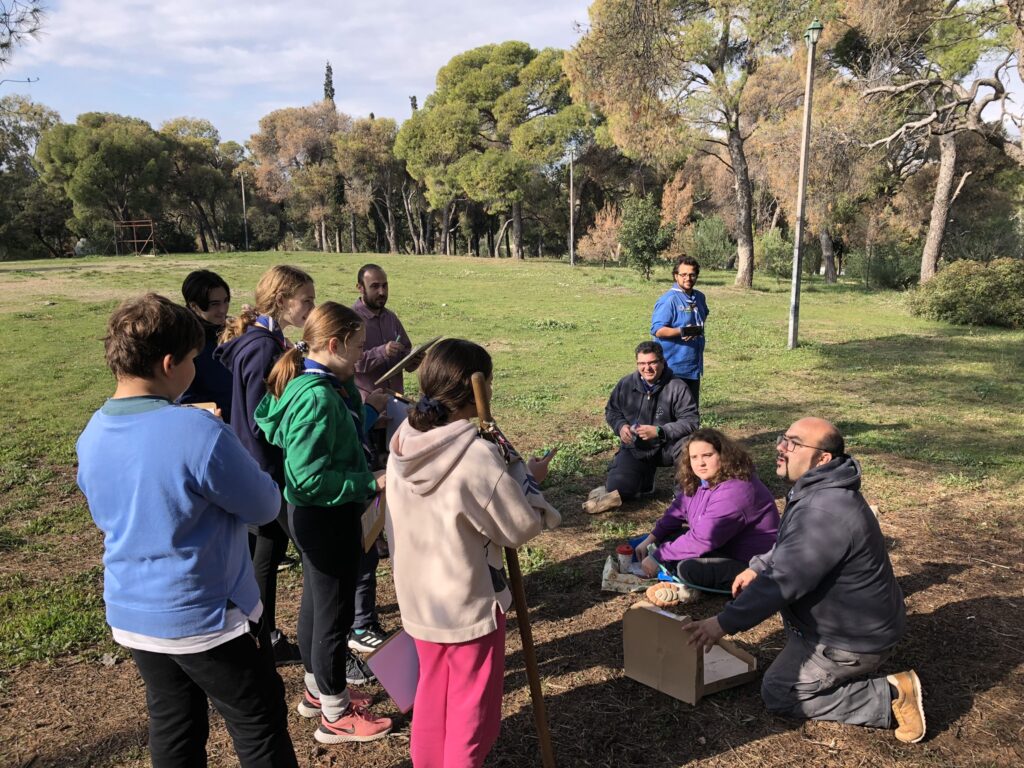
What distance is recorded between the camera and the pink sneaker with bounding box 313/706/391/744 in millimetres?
2951

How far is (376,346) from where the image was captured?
5.21 metres

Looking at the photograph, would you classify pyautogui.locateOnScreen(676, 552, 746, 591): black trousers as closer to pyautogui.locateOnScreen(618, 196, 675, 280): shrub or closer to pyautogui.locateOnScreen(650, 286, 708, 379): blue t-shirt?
pyautogui.locateOnScreen(650, 286, 708, 379): blue t-shirt

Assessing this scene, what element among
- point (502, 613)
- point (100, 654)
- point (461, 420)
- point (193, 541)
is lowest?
point (100, 654)

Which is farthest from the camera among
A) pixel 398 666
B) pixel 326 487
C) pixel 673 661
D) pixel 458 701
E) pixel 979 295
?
pixel 979 295

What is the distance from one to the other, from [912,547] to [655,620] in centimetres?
266

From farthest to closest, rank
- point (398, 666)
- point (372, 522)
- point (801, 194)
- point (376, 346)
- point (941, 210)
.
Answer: point (941, 210) → point (801, 194) → point (376, 346) → point (372, 522) → point (398, 666)

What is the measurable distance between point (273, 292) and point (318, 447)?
1.16 metres

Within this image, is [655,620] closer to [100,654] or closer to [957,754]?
[957,754]

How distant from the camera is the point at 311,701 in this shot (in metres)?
3.12

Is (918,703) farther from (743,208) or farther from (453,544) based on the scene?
(743,208)

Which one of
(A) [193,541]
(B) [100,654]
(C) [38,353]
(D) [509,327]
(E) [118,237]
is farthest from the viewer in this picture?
(E) [118,237]

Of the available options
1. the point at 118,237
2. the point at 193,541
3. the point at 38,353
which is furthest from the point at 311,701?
the point at 118,237

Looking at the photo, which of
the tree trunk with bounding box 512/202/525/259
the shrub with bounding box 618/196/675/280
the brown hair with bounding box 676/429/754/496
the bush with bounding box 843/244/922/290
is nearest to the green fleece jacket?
the brown hair with bounding box 676/429/754/496

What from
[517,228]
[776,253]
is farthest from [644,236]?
[517,228]
